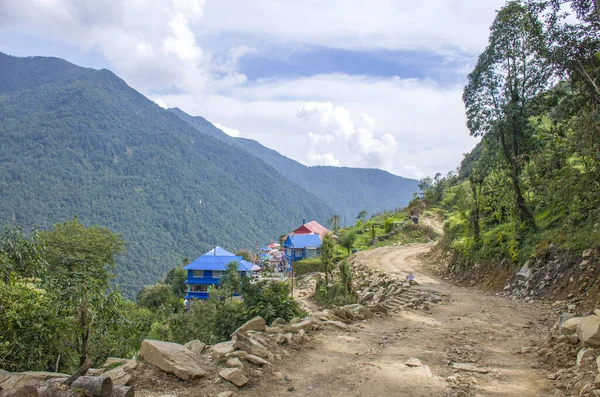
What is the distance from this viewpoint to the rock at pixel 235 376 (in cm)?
640

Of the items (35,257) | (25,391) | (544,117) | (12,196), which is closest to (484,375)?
(25,391)

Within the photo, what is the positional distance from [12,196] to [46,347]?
139 m

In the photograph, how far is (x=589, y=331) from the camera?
671cm

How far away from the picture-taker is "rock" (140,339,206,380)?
21.4ft

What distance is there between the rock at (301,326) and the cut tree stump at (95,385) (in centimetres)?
430

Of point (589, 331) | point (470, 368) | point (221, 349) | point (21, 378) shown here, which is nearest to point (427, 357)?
point (470, 368)

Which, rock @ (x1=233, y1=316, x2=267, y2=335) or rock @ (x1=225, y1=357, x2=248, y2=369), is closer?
rock @ (x1=225, y1=357, x2=248, y2=369)

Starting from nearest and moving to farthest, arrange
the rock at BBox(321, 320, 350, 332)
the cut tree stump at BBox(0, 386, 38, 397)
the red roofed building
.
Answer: the cut tree stump at BBox(0, 386, 38, 397), the rock at BBox(321, 320, 350, 332), the red roofed building

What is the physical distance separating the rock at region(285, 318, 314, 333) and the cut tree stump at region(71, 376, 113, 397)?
14.1 feet

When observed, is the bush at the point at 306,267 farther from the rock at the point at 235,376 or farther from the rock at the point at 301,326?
the rock at the point at 235,376

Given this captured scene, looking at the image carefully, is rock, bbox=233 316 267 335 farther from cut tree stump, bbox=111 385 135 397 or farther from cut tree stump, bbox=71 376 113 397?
cut tree stump, bbox=71 376 113 397

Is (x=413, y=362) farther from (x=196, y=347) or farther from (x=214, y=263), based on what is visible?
(x=214, y=263)

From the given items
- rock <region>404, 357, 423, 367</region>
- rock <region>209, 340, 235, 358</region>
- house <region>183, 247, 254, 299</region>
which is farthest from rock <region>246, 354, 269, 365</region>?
house <region>183, 247, 254, 299</region>

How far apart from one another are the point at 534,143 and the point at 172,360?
17479 millimetres
